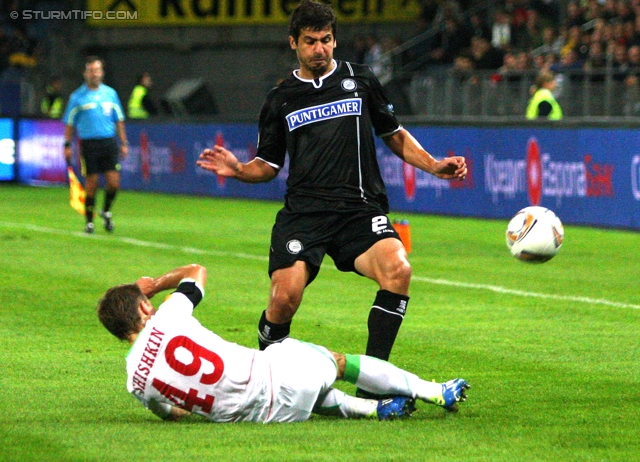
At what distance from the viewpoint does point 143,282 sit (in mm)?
6582

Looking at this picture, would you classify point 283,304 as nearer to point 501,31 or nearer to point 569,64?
point 569,64

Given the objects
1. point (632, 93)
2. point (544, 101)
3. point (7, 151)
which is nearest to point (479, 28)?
point (544, 101)

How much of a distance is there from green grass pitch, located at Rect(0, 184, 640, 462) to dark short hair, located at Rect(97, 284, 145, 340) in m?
0.48

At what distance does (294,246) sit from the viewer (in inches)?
278

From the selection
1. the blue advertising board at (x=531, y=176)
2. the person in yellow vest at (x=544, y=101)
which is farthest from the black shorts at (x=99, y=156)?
the person in yellow vest at (x=544, y=101)

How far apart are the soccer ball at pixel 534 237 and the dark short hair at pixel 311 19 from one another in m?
2.03

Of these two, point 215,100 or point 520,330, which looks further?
point 215,100

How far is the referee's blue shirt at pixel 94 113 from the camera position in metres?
18.7

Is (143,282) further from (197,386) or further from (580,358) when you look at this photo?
(580,358)

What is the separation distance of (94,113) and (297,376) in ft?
42.6

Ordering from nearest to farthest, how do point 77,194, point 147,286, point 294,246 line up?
point 147,286
point 294,246
point 77,194

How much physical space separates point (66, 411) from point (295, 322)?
12.1 feet

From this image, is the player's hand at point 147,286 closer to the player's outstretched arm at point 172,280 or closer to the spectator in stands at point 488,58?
the player's outstretched arm at point 172,280

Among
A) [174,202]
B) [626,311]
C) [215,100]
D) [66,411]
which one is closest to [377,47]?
[215,100]
